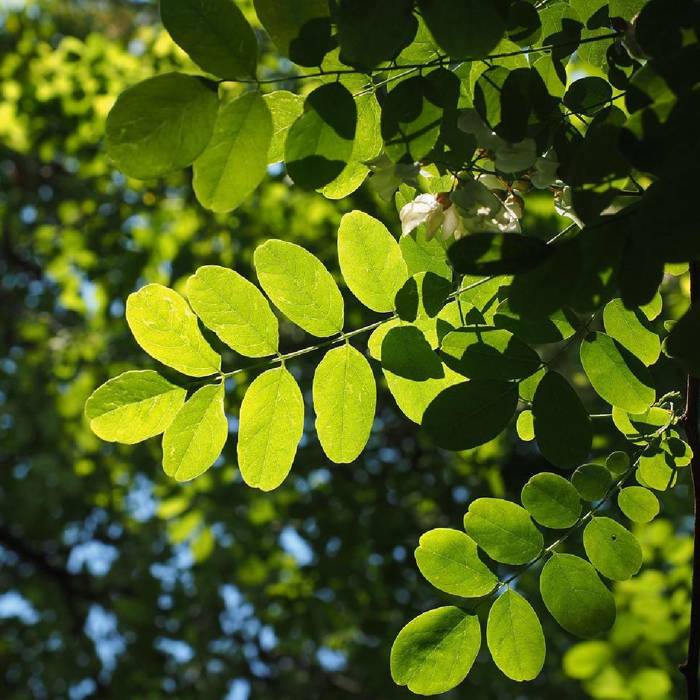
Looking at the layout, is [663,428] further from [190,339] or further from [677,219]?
[190,339]

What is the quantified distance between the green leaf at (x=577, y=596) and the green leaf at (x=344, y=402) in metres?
0.28

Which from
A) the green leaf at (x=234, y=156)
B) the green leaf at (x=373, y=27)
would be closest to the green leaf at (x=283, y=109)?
the green leaf at (x=234, y=156)

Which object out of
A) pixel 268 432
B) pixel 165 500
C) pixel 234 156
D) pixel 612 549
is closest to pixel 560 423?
pixel 612 549

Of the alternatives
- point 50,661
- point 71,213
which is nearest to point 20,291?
point 71,213

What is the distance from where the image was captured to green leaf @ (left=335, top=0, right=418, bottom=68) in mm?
735

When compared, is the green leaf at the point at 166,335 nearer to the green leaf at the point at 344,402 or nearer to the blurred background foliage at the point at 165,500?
the green leaf at the point at 344,402

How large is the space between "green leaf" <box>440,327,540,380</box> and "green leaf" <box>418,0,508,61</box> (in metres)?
0.32

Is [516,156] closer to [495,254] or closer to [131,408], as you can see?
[495,254]

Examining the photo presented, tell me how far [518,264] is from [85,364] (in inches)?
169

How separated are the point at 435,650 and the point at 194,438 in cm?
38

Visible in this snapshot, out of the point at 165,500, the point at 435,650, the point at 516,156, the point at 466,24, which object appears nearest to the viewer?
the point at 466,24

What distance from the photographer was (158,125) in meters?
0.80

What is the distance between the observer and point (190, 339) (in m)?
1.08

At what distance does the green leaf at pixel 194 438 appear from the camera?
1043mm
